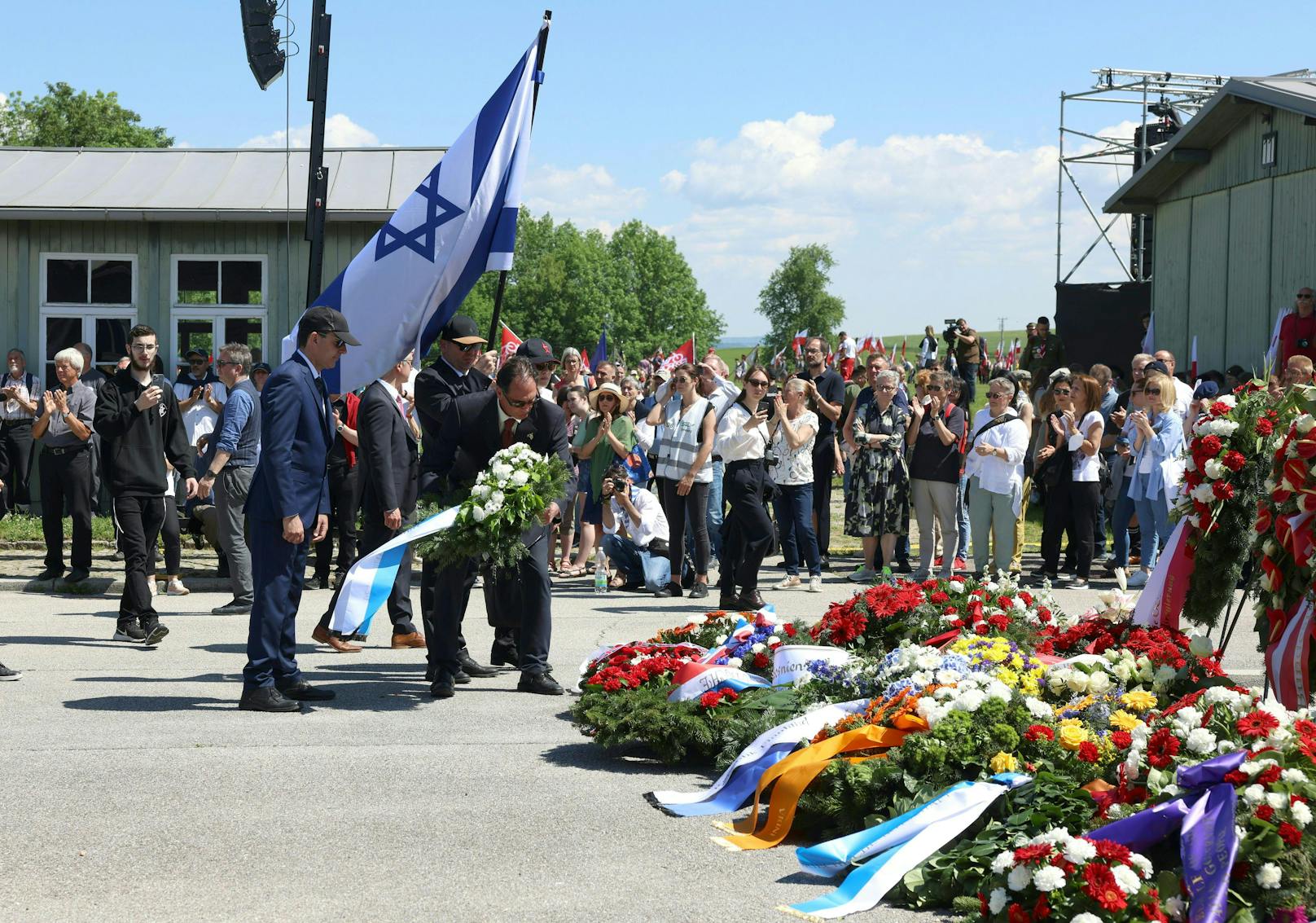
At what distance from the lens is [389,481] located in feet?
30.5

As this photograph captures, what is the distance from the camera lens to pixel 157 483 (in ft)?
34.0

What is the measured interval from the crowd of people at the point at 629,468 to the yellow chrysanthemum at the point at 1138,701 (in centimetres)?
357

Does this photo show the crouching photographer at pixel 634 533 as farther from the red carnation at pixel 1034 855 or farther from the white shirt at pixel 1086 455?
the red carnation at pixel 1034 855

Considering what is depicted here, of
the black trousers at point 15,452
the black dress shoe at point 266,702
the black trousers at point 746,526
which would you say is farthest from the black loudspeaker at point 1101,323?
the black dress shoe at point 266,702

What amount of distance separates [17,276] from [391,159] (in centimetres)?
512

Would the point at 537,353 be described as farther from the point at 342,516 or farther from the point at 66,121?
the point at 66,121

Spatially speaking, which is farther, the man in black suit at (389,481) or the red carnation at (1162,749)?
the man in black suit at (389,481)

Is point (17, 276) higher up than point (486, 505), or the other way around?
point (17, 276)

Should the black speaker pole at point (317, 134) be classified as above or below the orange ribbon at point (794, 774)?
above

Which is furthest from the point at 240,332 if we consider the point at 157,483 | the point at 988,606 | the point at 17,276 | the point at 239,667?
the point at 988,606

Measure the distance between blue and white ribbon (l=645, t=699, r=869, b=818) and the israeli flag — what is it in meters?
5.37

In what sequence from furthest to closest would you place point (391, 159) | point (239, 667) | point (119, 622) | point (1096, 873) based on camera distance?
point (391, 159)
point (119, 622)
point (239, 667)
point (1096, 873)

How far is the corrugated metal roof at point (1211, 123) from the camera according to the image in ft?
65.7

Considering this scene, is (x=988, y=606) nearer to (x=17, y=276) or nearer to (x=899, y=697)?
(x=899, y=697)
